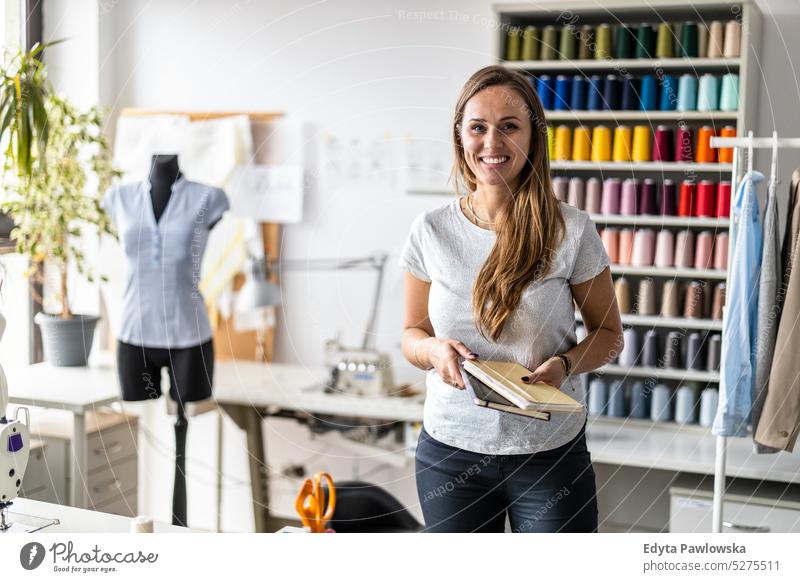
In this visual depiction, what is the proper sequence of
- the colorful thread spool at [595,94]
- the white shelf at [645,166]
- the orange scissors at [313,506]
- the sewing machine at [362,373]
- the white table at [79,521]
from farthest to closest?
the sewing machine at [362,373] < the colorful thread spool at [595,94] < the white shelf at [645,166] < the orange scissors at [313,506] < the white table at [79,521]

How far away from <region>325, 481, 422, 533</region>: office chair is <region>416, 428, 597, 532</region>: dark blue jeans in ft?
3.92

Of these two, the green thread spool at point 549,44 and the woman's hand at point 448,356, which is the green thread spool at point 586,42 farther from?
the woman's hand at point 448,356

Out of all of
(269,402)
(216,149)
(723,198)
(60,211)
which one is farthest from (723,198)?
(60,211)

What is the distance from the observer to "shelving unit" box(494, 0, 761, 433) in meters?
2.73

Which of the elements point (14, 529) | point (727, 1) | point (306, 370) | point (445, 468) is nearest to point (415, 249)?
point (445, 468)

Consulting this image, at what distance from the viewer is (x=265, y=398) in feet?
10.8

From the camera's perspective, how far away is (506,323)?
151cm

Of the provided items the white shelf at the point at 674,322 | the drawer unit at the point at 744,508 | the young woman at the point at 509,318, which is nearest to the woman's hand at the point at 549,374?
the young woman at the point at 509,318

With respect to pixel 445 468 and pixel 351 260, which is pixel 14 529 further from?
pixel 351 260

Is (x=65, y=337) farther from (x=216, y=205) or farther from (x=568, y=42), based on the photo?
(x=568, y=42)

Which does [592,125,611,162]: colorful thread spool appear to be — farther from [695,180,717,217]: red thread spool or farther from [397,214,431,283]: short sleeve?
[397,214,431,283]: short sleeve

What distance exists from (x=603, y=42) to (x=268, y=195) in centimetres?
150

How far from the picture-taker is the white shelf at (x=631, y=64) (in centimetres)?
276

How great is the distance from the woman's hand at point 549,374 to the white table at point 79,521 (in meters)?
0.71
